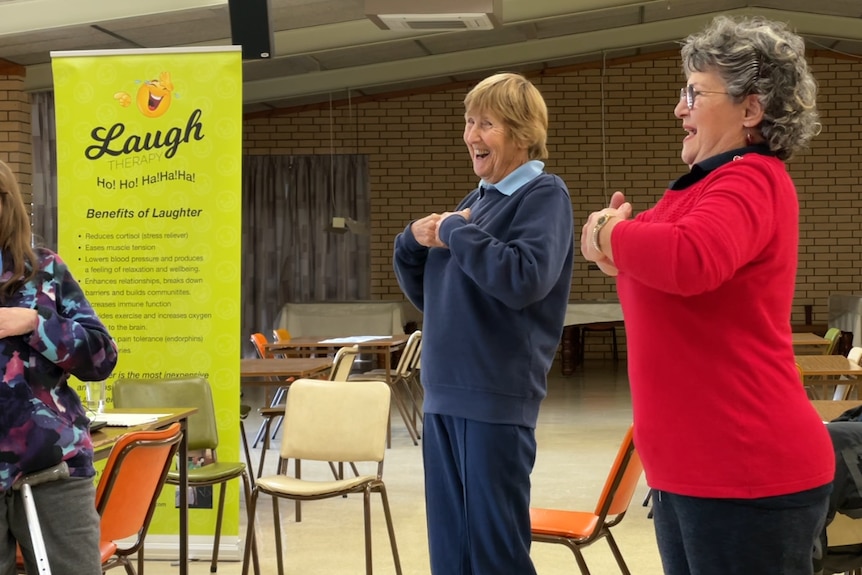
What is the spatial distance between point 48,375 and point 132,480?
687 millimetres

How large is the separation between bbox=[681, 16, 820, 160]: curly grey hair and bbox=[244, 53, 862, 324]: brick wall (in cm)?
1217

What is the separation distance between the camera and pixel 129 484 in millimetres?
2859

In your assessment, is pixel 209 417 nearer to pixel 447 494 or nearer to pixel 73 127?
pixel 73 127

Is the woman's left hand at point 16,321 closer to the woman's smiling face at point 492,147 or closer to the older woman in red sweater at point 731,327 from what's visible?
the woman's smiling face at point 492,147

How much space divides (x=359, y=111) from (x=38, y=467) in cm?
1200

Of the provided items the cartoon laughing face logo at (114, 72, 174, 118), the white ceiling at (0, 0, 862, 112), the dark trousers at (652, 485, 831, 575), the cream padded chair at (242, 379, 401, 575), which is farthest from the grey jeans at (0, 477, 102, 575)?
the white ceiling at (0, 0, 862, 112)

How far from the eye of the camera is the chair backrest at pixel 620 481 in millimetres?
2996

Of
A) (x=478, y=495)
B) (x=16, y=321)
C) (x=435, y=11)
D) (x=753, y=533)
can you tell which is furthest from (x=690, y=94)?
(x=435, y=11)

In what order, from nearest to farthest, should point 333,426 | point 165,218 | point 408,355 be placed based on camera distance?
point 333,426 < point 165,218 < point 408,355

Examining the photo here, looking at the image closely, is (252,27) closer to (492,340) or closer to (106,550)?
(106,550)

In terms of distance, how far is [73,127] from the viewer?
4617 millimetres

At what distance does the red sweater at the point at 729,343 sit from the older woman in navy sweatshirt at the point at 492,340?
0.71m

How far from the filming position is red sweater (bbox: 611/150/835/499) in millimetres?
1442

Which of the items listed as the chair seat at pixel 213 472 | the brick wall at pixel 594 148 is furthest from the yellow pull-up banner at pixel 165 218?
the brick wall at pixel 594 148
